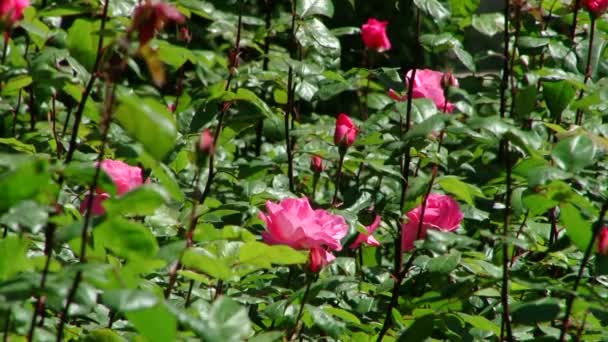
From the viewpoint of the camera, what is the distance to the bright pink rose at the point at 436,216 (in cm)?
200

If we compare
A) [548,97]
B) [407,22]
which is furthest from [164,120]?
[407,22]

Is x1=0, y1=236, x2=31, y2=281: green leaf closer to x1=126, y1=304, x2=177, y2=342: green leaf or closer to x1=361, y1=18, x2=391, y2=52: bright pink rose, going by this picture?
x1=126, y1=304, x2=177, y2=342: green leaf

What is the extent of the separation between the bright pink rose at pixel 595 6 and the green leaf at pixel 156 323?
1289 millimetres

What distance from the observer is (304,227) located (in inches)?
68.5

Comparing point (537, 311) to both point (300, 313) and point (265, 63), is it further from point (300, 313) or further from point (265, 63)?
point (265, 63)

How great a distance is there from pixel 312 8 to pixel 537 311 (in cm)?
113

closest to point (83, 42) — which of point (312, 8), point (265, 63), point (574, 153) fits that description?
point (574, 153)

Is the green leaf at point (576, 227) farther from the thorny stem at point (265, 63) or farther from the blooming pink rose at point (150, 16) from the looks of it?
the thorny stem at point (265, 63)

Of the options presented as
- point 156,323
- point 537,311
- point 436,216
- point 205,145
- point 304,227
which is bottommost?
point 436,216

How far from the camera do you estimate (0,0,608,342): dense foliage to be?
3.84ft

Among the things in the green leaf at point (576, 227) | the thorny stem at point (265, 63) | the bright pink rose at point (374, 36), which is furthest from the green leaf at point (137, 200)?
the bright pink rose at point (374, 36)

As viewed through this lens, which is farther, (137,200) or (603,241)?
(603,241)

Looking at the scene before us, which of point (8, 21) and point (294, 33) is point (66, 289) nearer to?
point (8, 21)

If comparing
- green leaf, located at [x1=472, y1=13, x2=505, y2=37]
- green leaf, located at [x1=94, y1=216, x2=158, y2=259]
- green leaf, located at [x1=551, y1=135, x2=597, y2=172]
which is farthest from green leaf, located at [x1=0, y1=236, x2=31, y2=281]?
green leaf, located at [x1=472, y1=13, x2=505, y2=37]
